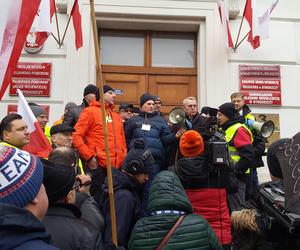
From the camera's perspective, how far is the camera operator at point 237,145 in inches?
175

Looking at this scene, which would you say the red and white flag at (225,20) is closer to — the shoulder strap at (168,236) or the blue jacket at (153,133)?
the blue jacket at (153,133)

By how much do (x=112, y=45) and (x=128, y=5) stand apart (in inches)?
30.2

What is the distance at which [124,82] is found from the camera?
25.4 ft

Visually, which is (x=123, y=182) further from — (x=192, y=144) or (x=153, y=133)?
(x=153, y=133)

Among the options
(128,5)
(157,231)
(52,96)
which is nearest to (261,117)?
(128,5)

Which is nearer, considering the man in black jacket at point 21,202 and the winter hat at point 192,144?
the man in black jacket at point 21,202

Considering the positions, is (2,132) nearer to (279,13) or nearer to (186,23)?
(186,23)

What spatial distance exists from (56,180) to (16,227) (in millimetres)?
692

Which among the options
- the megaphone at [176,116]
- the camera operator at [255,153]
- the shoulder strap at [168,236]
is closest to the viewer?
the shoulder strap at [168,236]

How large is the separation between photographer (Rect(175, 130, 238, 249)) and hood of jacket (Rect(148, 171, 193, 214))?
3.67 ft

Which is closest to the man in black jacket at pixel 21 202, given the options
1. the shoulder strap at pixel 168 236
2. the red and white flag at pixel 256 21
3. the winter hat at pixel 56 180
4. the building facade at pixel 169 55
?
the winter hat at pixel 56 180

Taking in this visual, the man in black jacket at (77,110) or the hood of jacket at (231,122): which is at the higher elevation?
the man in black jacket at (77,110)

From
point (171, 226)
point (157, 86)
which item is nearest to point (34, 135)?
point (171, 226)

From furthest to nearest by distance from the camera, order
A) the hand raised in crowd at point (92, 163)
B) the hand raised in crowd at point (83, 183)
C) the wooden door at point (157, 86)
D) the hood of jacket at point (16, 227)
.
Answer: the wooden door at point (157, 86) → the hand raised in crowd at point (92, 163) → the hand raised in crowd at point (83, 183) → the hood of jacket at point (16, 227)
